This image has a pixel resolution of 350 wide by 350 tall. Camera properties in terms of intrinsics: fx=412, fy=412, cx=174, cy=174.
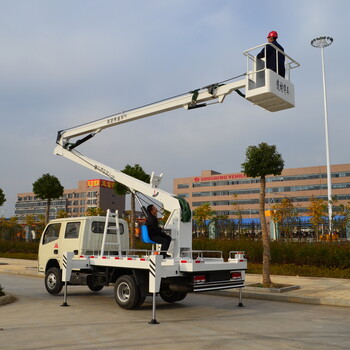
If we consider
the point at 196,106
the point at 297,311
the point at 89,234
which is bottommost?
the point at 297,311

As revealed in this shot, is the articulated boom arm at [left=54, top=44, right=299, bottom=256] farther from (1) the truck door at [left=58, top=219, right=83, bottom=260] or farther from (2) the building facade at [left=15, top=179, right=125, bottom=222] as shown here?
(2) the building facade at [left=15, top=179, right=125, bottom=222]

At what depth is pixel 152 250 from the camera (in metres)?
9.44

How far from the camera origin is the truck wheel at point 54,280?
11281mm

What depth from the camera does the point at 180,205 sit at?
9.67 metres

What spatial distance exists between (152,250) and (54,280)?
3667 mm

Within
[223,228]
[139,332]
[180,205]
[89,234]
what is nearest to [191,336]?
[139,332]

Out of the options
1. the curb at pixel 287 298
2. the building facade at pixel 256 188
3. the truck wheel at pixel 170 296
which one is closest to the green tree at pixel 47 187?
the curb at pixel 287 298

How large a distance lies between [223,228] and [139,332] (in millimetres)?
17892

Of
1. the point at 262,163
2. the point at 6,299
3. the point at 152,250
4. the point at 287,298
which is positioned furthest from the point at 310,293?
the point at 6,299

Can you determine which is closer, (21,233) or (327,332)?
(327,332)

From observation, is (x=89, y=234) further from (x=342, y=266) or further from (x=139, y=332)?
A: (x=342, y=266)

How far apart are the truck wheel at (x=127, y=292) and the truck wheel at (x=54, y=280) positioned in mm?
2605

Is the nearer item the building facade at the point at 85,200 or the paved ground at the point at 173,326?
the paved ground at the point at 173,326

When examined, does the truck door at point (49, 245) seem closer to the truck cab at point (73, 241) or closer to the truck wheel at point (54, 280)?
the truck cab at point (73, 241)
